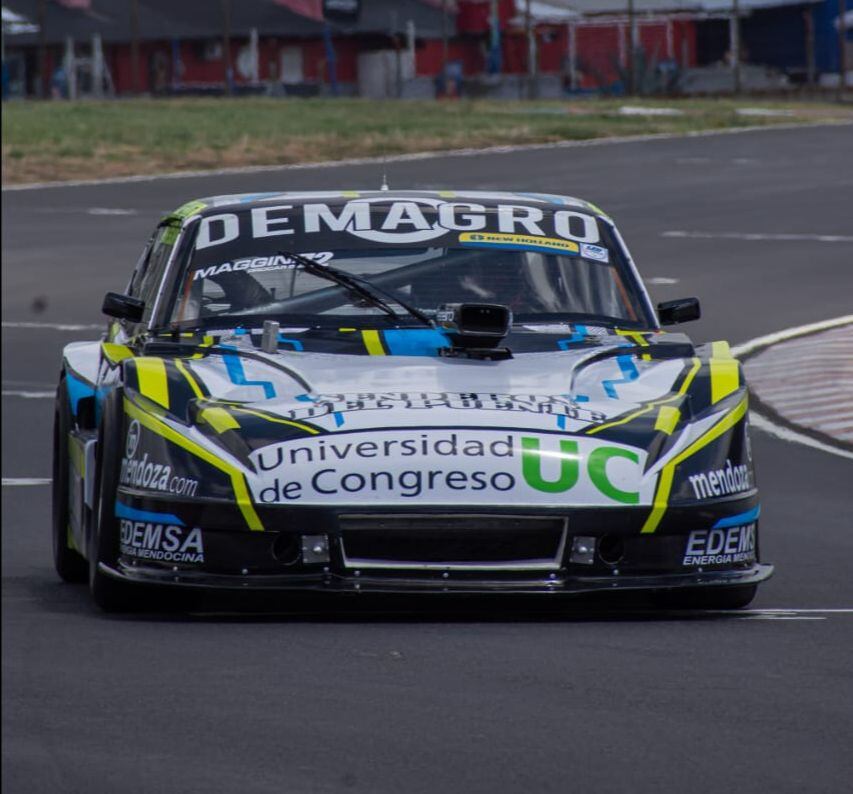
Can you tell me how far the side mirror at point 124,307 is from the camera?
7.88m

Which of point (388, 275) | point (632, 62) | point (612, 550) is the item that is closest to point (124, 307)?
point (388, 275)

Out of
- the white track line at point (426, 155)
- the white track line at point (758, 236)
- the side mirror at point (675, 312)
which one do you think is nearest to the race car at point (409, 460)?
the side mirror at point (675, 312)

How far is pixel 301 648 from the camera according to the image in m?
6.03

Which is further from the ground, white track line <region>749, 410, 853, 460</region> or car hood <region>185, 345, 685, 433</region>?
car hood <region>185, 345, 685, 433</region>

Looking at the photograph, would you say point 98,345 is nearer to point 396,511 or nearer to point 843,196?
point 396,511

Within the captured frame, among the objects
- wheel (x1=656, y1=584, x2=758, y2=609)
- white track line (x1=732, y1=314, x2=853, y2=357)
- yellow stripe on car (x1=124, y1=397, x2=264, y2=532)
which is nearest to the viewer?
yellow stripe on car (x1=124, y1=397, x2=264, y2=532)

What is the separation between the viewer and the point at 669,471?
647 centimetres

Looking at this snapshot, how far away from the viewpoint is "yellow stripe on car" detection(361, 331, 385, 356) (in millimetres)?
7332

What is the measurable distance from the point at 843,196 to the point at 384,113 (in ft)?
68.5

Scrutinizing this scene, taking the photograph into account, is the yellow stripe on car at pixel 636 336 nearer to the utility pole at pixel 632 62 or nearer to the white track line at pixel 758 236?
the white track line at pixel 758 236

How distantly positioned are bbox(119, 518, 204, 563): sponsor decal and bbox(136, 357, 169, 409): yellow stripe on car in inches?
14.9

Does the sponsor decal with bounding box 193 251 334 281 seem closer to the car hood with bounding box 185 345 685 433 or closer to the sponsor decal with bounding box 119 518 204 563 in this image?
the car hood with bounding box 185 345 685 433

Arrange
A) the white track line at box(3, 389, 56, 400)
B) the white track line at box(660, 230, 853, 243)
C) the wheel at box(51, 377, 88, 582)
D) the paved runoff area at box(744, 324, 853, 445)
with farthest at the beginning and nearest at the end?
the white track line at box(660, 230, 853, 243)
the white track line at box(3, 389, 56, 400)
the paved runoff area at box(744, 324, 853, 445)
the wheel at box(51, 377, 88, 582)

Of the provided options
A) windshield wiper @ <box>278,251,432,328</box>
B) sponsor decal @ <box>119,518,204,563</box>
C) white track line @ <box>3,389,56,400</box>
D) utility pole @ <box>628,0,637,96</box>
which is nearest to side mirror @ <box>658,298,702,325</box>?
windshield wiper @ <box>278,251,432,328</box>
